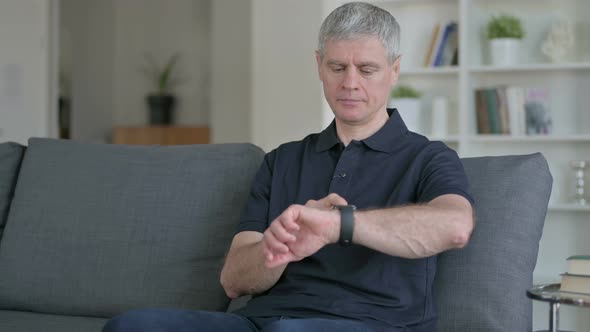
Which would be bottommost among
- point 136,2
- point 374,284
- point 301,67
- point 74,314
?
point 74,314

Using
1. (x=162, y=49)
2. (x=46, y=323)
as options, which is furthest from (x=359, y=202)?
(x=162, y=49)

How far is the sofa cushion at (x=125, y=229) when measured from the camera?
2.28 metres

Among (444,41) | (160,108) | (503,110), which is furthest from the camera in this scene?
(160,108)

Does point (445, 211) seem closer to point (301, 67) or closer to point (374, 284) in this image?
point (374, 284)

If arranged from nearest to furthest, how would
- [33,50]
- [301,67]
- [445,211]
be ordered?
[445,211], [301,67], [33,50]

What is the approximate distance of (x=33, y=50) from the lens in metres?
6.31

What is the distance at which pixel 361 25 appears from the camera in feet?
6.36

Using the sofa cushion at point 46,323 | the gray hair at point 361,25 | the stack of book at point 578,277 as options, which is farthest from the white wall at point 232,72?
the stack of book at point 578,277

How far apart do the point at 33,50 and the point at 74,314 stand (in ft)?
14.3

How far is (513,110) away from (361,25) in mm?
2589

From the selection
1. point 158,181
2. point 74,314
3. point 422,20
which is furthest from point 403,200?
point 422,20

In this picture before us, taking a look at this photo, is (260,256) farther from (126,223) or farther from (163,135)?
(163,135)

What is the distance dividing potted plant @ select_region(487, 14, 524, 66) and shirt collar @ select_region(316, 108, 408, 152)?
2.42 meters

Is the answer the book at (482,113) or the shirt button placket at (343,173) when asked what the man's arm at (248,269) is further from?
the book at (482,113)
